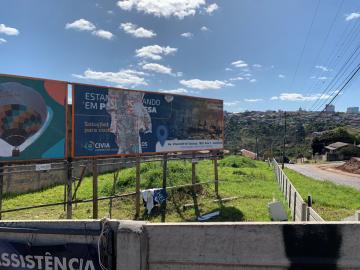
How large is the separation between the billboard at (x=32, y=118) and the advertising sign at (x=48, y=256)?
18.3ft

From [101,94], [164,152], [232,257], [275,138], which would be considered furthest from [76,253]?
[275,138]

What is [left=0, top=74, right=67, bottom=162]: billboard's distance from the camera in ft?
29.5

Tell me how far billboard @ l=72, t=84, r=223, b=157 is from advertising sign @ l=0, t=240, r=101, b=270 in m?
6.40

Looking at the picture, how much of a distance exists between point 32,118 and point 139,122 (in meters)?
3.70

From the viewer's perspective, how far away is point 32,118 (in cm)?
944

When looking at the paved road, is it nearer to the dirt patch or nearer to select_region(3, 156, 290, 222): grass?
the dirt patch

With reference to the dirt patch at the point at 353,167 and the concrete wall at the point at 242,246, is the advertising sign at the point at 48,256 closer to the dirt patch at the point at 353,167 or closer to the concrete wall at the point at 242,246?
the concrete wall at the point at 242,246

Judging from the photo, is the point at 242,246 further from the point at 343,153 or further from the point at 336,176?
the point at 343,153

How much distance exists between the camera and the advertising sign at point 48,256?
3695 millimetres

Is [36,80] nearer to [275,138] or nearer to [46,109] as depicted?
[46,109]

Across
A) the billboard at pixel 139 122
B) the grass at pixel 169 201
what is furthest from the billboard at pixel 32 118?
the grass at pixel 169 201

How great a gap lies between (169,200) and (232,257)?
10801mm

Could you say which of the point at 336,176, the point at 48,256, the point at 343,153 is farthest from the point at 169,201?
the point at 343,153

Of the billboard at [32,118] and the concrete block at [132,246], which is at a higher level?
the billboard at [32,118]
